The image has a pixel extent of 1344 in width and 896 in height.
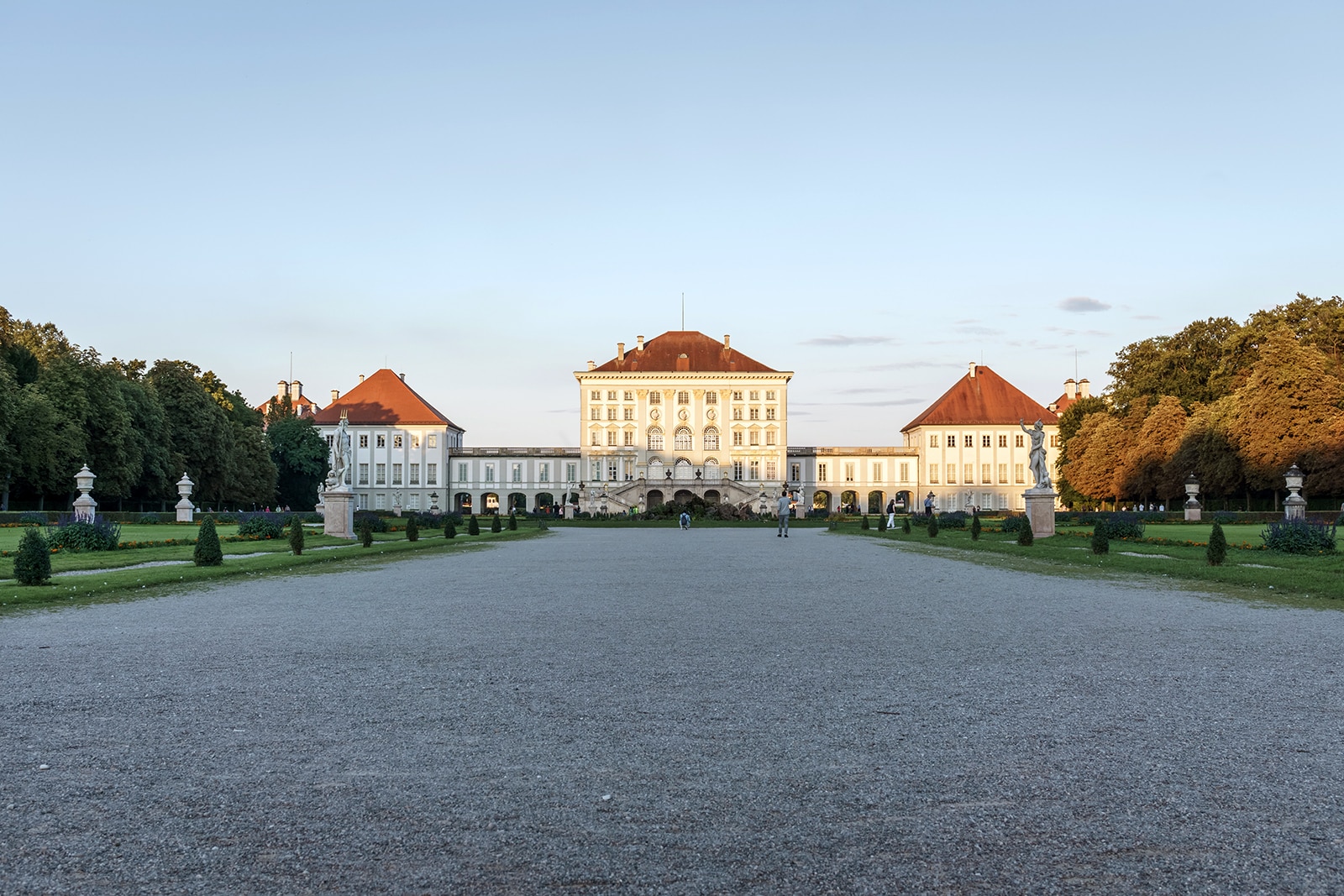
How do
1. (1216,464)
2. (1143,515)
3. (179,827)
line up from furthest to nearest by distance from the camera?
1. (1216,464)
2. (1143,515)
3. (179,827)

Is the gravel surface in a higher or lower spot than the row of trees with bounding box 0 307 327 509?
lower

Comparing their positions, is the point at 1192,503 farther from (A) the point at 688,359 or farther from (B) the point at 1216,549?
(A) the point at 688,359

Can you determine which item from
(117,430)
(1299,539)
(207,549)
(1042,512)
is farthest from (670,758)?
(117,430)

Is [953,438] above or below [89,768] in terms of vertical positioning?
above

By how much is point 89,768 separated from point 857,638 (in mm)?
6198

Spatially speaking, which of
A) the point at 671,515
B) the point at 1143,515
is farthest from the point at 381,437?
the point at 1143,515

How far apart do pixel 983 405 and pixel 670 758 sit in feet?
309

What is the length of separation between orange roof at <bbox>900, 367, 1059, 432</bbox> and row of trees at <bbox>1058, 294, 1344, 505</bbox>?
20.6m

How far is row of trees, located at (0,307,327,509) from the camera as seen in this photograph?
45406mm

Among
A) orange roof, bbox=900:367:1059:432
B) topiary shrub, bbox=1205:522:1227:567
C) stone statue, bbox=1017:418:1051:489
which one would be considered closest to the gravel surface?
topiary shrub, bbox=1205:522:1227:567

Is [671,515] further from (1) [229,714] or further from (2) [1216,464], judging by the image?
(1) [229,714]

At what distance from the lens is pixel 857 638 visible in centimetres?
923

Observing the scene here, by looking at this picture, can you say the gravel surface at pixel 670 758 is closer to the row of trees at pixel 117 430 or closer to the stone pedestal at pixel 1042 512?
the stone pedestal at pixel 1042 512

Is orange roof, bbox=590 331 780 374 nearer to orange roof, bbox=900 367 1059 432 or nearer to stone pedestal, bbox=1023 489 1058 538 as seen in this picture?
orange roof, bbox=900 367 1059 432
